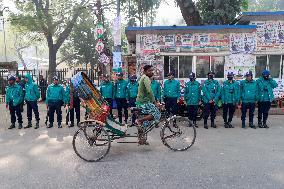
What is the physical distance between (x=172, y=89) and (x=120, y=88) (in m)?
1.63

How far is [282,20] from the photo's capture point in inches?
431

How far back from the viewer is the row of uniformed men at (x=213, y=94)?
339 inches

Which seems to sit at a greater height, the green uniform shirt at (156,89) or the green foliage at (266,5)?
the green foliage at (266,5)

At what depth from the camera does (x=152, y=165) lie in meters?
5.51

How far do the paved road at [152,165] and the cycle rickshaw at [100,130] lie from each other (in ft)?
0.74

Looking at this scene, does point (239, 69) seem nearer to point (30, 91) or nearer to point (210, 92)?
point (210, 92)

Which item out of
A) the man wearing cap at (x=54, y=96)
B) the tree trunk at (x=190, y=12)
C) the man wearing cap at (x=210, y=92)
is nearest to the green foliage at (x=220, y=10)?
the tree trunk at (x=190, y=12)

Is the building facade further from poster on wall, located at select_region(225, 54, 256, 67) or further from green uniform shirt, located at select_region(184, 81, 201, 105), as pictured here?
green uniform shirt, located at select_region(184, 81, 201, 105)

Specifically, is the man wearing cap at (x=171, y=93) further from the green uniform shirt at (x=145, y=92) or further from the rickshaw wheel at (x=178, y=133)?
Answer: the green uniform shirt at (x=145, y=92)

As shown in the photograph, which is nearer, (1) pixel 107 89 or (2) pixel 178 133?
(2) pixel 178 133

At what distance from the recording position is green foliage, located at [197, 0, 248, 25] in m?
16.4

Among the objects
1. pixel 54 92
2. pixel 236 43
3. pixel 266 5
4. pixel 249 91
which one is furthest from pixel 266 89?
pixel 266 5

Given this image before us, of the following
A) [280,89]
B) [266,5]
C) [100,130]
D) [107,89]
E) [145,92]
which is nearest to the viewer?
[100,130]

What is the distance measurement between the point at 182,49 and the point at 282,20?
3913 mm
